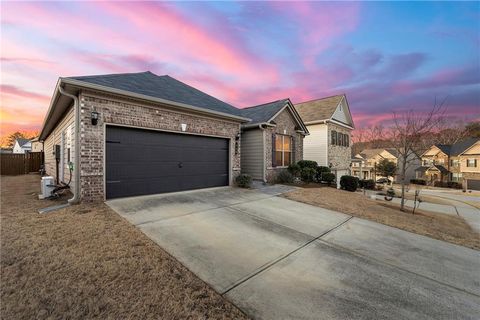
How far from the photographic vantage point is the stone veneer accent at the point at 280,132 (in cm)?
1121

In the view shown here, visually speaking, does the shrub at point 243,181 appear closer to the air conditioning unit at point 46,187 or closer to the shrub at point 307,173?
the shrub at point 307,173

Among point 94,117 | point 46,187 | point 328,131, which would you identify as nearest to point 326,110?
point 328,131

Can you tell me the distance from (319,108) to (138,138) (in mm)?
16473

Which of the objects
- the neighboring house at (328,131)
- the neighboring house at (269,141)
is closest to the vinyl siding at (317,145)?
Result: the neighboring house at (328,131)

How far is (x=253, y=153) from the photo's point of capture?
37.8 ft

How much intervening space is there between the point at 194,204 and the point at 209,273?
12.0 feet

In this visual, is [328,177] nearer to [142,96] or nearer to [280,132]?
[280,132]

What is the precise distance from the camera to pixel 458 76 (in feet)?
50.0

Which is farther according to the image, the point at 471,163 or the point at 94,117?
the point at 471,163

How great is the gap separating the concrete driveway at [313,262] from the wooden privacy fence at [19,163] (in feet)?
62.1

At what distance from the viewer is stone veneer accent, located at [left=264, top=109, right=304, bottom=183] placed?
11211 millimetres

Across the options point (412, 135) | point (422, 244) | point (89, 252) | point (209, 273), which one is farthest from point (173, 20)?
point (412, 135)

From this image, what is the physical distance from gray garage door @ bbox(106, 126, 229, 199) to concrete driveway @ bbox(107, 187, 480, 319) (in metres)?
0.89

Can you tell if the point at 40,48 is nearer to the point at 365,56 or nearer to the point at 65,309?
the point at 65,309
